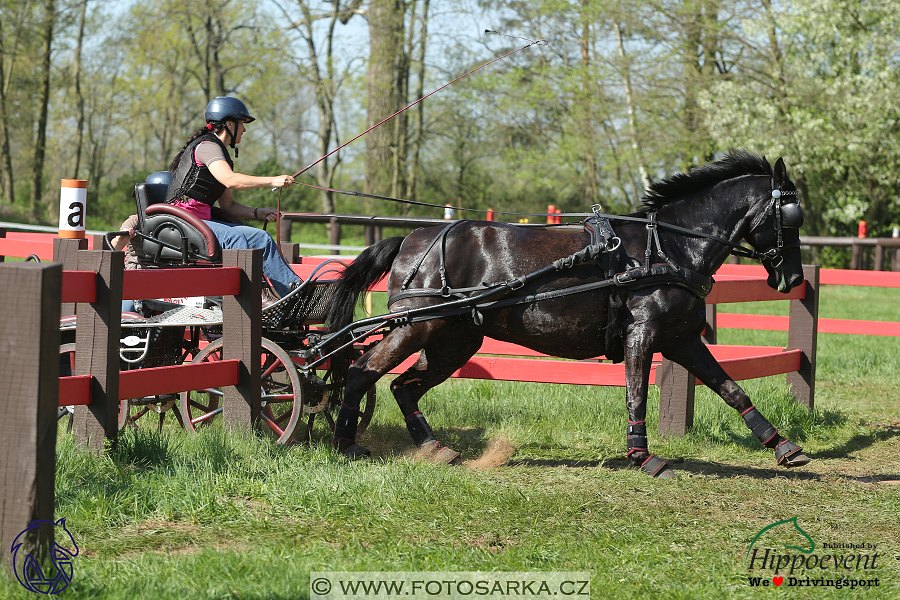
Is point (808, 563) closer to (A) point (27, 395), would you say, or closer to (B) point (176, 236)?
(A) point (27, 395)

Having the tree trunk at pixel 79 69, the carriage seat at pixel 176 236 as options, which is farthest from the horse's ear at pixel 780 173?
the tree trunk at pixel 79 69

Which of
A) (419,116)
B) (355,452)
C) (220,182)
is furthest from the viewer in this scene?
(419,116)

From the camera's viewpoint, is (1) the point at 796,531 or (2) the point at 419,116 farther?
(2) the point at 419,116

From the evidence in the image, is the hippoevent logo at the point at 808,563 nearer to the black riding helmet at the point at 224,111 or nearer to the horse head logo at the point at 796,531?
the horse head logo at the point at 796,531

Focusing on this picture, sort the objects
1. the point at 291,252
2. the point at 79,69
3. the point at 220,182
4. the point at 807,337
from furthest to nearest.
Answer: the point at 79,69 < the point at 291,252 < the point at 807,337 < the point at 220,182

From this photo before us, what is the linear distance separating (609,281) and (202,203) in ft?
8.84

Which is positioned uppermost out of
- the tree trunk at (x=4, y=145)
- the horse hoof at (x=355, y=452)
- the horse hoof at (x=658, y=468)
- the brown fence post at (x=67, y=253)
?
the tree trunk at (x=4, y=145)

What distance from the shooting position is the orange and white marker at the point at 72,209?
513cm

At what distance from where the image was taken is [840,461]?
18.4 feet

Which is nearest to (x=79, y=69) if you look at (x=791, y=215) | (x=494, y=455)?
(x=494, y=455)

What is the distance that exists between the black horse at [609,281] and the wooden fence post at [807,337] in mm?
1992

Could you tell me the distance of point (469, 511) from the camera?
395 cm

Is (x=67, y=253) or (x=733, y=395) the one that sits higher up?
(x=67, y=253)

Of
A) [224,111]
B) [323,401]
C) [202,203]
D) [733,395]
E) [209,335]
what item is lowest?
[323,401]
